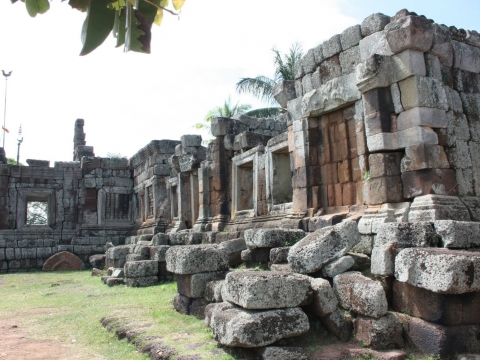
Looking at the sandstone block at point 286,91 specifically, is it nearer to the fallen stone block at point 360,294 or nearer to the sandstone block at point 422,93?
the sandstone block at point 422,93

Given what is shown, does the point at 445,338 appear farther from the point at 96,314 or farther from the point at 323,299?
the point at 96,314

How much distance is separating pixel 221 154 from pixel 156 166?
6146 millimetres

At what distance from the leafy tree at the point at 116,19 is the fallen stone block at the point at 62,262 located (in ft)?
64.9

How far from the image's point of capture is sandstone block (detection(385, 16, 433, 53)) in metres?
7.52

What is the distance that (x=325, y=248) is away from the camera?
6.30m

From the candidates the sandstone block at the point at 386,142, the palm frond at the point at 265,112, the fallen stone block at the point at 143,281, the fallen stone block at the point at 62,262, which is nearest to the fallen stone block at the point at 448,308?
the sandstone block at the point at 386,142

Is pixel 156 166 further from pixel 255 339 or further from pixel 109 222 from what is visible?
pixel 255 339

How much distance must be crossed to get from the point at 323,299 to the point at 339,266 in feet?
2.13

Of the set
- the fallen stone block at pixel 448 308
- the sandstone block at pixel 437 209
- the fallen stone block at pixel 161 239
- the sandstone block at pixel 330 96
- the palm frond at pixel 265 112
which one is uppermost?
the palm frond at pixel 265 112

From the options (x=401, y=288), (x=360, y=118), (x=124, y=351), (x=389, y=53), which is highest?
(x=389, y=53)

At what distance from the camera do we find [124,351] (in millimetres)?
6277

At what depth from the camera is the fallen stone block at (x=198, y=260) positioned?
7.87 m

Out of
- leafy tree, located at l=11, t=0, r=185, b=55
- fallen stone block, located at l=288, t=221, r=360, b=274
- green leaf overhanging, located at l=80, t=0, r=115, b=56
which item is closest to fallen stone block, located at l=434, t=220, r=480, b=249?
fallen stone block, located at l=288, t=221, r=360, b=274

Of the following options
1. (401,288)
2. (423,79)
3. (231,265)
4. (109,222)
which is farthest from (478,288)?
(109,222)
